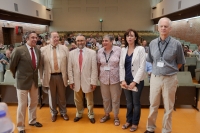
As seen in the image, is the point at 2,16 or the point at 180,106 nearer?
the point at 180,106

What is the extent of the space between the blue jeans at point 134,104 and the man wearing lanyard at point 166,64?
0.22 m

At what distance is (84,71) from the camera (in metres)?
2.85

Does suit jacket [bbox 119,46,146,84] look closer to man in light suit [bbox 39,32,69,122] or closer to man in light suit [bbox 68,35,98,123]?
man in light suit [bbox 68,35,98,123]

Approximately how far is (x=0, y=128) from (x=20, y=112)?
1.60 m

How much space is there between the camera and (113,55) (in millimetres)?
2734

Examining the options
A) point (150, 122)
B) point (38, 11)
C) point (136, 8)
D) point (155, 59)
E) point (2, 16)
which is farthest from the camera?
point (136, 8)

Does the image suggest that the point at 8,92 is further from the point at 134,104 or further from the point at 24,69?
the point at 134,104

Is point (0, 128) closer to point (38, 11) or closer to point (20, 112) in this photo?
point (20, 112)

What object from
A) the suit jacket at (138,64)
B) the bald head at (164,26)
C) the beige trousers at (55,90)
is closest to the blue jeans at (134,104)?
the suit jacket at (138,64)

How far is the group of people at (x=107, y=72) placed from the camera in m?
2.27

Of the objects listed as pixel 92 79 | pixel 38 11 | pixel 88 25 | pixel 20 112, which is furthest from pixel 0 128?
pixel 88 25

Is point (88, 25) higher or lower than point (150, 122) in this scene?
higher

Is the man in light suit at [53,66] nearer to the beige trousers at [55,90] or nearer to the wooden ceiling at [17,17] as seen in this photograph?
the beige trousers at [55,90]

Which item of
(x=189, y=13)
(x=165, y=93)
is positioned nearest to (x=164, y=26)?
(x=165, y=93)
